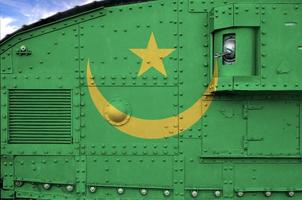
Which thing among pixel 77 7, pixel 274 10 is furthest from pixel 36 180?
pixel 274 10

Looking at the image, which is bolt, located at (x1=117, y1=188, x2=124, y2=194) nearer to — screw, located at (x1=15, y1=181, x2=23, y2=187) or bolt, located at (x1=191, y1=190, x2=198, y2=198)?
bolt, located at (x1=191, y1=190, x2=198, y2=198)

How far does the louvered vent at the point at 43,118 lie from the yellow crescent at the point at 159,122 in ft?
1.21

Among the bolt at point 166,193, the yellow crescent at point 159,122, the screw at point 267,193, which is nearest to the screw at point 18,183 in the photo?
the yellow crescent at point 159,122

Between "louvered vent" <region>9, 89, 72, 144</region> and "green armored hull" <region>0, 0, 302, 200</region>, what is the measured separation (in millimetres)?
12

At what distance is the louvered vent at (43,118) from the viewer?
4676mm

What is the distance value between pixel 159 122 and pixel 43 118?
136 centimetres

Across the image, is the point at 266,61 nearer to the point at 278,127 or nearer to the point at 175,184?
the point at 278,127

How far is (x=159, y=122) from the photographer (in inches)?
183

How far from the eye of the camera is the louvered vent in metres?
4.68

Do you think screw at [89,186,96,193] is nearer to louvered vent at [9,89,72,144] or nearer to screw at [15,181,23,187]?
louvered vent at [9,89,72,144]

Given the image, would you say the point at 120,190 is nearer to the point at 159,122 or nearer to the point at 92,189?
the point at 92,189

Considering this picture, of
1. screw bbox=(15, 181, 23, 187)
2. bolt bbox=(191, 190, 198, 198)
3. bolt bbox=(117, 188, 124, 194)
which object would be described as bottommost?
bolt bbox=(191, 190, 198, 198)

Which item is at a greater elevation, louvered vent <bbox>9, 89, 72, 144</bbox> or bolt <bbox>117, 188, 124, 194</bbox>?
louvered vent <bbox>9, 89, 72, 144</bbox>

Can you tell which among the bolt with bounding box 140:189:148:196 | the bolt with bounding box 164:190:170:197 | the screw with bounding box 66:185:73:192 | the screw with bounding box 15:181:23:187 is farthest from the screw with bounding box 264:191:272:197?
the screw with bounding box 15:181:23:187
